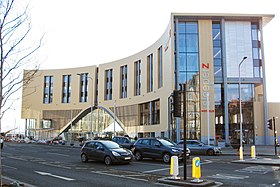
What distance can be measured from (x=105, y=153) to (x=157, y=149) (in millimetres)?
3503

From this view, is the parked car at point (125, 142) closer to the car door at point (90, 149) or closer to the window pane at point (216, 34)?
the car door at point (90, 149)

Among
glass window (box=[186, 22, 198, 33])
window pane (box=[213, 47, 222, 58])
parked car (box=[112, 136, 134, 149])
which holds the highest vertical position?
glass window (box=[186, 22, 198, 33])

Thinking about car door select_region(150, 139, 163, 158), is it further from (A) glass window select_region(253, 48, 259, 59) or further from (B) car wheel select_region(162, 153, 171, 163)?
(A) glass window select_region(253, 48, 259, 59)

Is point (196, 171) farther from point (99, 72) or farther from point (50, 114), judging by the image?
point (50, 114)

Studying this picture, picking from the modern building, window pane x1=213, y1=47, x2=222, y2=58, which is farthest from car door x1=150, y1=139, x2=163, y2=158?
window pane x1=213, y1=47, x2=222, y2=58

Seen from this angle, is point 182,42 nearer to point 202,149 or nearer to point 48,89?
point 202,149

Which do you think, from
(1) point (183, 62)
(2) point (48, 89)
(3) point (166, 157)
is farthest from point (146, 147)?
(2) point (48, 89)

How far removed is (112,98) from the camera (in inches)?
2936

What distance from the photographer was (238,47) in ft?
154

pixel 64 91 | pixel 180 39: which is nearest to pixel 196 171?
pixel 180 39

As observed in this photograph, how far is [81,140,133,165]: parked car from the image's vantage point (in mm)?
18266

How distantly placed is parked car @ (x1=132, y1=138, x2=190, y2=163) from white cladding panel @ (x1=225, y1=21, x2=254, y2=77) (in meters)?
28.5

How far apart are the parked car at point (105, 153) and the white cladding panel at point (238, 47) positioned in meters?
31.2

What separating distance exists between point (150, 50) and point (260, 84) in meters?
23.8
